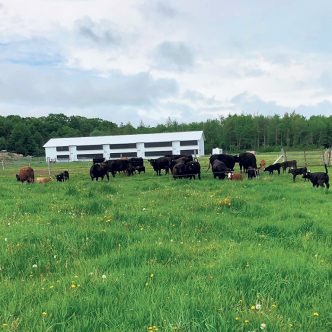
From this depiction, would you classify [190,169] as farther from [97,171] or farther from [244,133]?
[244,133]

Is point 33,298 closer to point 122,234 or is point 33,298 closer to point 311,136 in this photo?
point 122,234

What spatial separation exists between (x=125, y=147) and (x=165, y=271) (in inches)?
3744

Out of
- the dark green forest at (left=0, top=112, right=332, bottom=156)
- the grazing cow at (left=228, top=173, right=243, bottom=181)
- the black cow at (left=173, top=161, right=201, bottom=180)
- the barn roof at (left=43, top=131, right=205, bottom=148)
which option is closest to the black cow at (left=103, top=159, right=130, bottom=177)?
the black cow at (left=173, top=161, right=201, bottom=180)

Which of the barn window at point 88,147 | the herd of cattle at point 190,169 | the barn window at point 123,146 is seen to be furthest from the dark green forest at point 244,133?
the herd of cattle at point 190,169

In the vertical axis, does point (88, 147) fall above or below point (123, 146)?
above

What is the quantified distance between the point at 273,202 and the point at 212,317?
935 centimetres

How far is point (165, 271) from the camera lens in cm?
513

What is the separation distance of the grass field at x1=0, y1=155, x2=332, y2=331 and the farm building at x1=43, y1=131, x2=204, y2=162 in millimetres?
87400

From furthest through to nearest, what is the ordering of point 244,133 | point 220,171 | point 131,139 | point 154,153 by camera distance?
point 244,133 < point 131,139 < point 154,153 < point 220,171

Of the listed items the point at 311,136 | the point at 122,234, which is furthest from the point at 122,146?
the point at 122,234

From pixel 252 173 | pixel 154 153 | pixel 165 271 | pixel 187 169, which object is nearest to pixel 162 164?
pixel 187 169

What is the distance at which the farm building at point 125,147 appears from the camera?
97312 millimetres

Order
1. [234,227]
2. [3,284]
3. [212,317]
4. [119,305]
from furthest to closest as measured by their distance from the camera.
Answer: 1. [234,227]
2. [3,284]
3. [119,305]
4. [212,317]

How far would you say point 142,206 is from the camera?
11062mm
